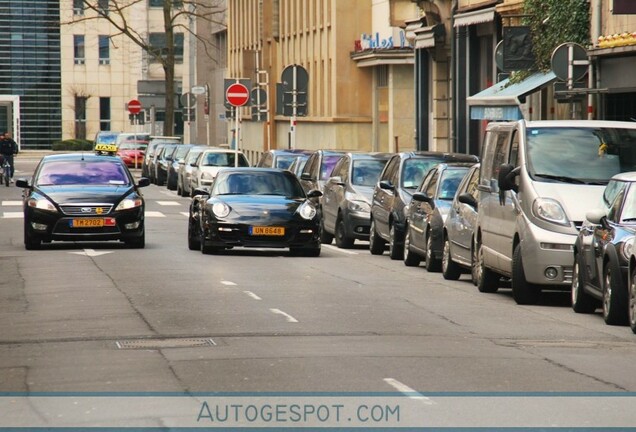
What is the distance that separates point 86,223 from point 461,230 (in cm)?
653

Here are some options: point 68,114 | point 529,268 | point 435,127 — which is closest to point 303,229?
point 529,268

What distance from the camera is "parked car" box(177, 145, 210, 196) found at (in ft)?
173

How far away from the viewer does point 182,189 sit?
5391 centimetres

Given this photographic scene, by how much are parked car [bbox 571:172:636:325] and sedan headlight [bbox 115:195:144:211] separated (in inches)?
405

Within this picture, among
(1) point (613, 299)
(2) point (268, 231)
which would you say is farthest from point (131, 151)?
(1) point (613, 299)

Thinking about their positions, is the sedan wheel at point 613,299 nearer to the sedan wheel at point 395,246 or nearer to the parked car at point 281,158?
the sedan wheel at point 395,246

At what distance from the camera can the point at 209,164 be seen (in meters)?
50.8

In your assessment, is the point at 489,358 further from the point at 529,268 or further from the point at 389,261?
the point at 389,261

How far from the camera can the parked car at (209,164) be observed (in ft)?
164

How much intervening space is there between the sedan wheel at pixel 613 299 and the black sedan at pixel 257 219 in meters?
9.85

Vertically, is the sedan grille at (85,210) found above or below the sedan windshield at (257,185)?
below

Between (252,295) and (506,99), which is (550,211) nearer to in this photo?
(252,295)

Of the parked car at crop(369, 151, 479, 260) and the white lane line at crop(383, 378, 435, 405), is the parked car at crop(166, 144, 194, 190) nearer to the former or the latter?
the parked car at crop(369, 151, 479, 260)

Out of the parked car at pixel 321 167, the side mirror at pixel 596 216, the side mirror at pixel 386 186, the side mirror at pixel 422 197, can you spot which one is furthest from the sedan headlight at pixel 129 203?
the side mirror at pixel 596 216
